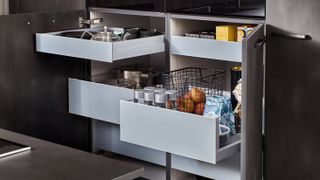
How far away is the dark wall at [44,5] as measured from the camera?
Answer: 325cm

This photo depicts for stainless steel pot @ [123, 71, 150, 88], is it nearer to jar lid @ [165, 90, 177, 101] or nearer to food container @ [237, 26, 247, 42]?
jar lid @ [165, 90, 177, 101]

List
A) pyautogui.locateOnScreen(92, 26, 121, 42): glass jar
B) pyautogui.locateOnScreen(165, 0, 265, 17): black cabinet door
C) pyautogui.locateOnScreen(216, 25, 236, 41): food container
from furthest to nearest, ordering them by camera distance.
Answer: pyautogui.locateOnScreen(92, 26, 121, 42): glass jar
pyautogui.locateOnScreen(216, 25, 236, 41): food container
pyautogui.locateOnScreen(165, 0, 265, 17): black cabinet door

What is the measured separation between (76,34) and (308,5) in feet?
4.01

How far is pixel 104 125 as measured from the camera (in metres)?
3.28

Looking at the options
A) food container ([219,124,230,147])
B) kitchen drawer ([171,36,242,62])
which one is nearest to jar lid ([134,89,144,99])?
kitchen drawer ([171,36,242,62])

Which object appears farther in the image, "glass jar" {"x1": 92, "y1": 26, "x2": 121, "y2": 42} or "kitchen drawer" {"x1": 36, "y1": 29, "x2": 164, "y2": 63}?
"glass jar" {"x1": 92, "y1": 26, "x2": 121, "y2": 42}

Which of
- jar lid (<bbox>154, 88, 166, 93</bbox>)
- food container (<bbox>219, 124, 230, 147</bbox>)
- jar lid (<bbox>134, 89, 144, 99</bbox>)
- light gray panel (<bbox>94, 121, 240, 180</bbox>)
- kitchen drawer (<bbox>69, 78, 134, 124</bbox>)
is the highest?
jar lid (<bbox>154, 88, 166, 93</bbox>)

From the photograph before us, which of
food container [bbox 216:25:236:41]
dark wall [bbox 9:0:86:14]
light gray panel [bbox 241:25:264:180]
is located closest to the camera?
light gray panel [bbox 241:25:264:180]

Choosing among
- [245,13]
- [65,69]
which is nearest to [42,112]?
[65,69]

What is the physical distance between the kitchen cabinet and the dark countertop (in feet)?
2.93

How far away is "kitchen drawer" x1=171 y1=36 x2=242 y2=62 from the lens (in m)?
2.65

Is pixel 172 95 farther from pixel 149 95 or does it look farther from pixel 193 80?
pixel 193 80

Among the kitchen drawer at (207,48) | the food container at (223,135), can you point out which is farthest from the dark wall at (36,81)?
the food container at (223,135)

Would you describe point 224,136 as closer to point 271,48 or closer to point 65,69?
point 271,48
